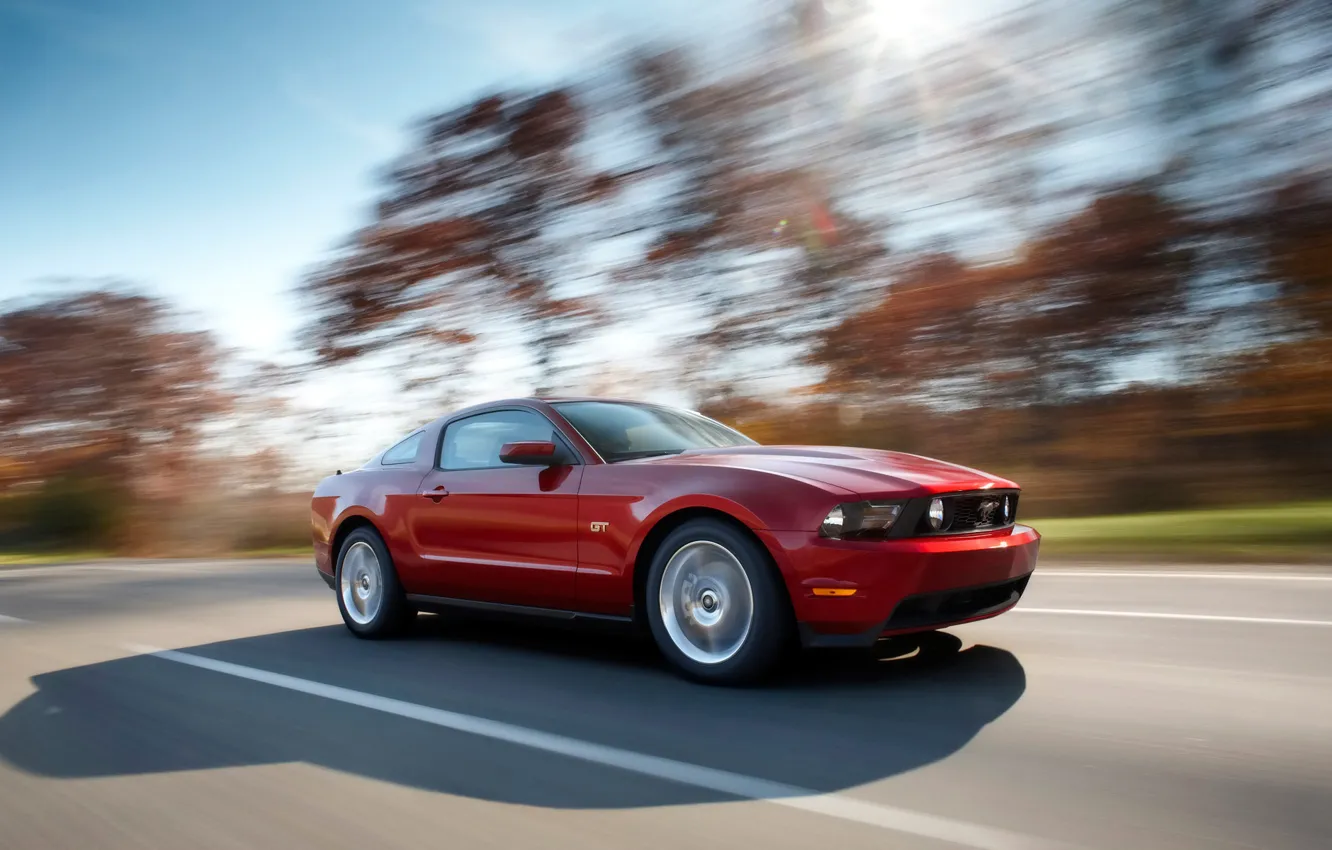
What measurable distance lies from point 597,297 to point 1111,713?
14705 millimetres

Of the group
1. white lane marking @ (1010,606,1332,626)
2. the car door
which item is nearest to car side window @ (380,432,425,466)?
the car door

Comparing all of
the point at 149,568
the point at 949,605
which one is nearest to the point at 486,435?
the point at 949,605

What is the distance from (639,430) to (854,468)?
4.68 ft

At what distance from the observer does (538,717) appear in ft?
14.3

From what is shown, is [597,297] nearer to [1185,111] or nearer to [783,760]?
[1185,111]

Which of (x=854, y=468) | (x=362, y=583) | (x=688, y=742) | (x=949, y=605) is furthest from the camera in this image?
(x=362, y=583)

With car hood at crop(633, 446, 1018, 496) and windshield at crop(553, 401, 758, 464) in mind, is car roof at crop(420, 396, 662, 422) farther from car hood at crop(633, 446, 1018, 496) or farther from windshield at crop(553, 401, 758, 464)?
car hood at crop(633, 446, 1018, 496)

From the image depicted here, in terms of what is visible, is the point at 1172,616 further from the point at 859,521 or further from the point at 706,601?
the point at 706,601

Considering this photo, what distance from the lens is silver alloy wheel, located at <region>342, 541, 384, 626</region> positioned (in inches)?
261

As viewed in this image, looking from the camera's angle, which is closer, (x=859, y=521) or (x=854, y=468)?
(x=859, y=521)

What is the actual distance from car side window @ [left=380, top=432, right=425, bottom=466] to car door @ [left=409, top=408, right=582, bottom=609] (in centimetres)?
26

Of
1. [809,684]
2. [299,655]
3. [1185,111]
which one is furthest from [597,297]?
[809,684]

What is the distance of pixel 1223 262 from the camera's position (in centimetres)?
1413

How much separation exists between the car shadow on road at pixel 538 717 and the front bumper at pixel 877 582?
0.96 ft
